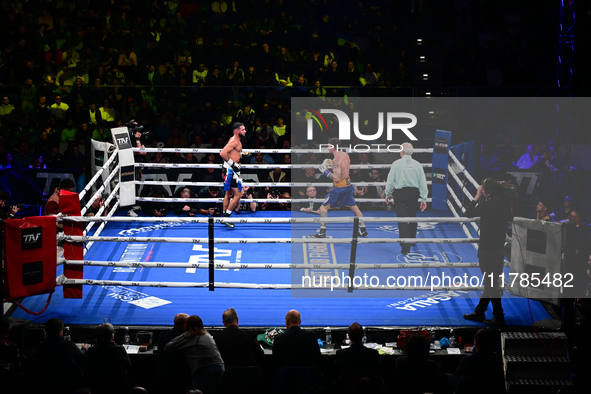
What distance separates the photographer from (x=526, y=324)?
241 inches

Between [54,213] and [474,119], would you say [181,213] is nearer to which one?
[54,213]

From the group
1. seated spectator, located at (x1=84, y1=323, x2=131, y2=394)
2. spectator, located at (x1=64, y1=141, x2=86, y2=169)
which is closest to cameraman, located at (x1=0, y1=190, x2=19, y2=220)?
spectator, located at (x1=64, y1=141, x2=86, y2=169)

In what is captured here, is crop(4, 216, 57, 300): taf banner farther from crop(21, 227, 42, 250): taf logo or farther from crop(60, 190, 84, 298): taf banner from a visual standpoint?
crop(60, 190, 84, 298): taf banner

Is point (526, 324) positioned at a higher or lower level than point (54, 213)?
lower

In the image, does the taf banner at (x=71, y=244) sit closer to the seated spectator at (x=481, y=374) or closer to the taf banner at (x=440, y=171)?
the seated spectator at (x=481, y=374)

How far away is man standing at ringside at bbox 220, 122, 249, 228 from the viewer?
31.7 feet

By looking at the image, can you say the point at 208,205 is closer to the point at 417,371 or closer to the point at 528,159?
the point at 528,159

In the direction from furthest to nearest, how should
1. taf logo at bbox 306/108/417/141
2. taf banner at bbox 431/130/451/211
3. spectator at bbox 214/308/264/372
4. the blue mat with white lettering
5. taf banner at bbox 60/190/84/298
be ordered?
taf logo at bbox 306/108/417/141
taf banner at bbox 431/130/451/211
taf banner at bbox 60/190/84/298
the blue mat with white lettering
spectator at bbox 214/308/264/372

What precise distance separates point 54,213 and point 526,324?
5230mm

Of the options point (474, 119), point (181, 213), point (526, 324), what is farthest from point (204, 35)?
point (526, 324)

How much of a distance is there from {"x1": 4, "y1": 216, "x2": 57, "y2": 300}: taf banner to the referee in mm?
4466

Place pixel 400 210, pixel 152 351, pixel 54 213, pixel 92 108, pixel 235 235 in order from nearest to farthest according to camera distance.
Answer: pixel 152 351 → pixel 54 213 → pixel 400 210 → pixel 235 235 → pixel 92 108

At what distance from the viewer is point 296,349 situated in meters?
4.87

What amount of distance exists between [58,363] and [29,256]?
1365mm
